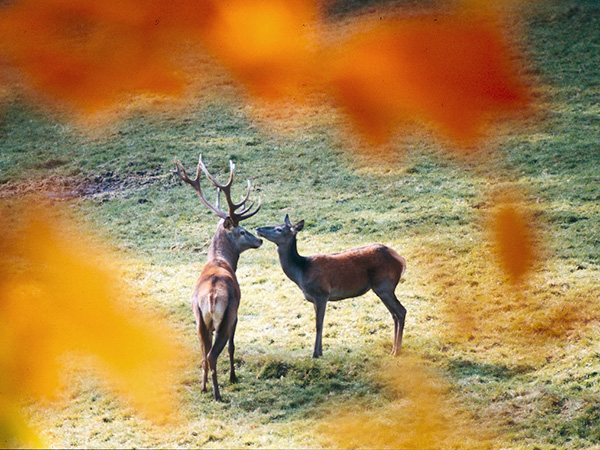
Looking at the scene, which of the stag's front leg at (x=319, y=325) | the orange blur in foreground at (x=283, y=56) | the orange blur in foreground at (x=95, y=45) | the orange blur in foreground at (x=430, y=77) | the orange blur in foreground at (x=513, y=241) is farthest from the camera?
the orange blur in foreground at (x=95, y=45)

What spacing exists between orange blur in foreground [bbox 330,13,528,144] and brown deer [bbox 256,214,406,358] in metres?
11.1

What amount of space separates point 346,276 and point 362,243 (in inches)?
194

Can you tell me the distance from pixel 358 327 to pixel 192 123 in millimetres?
13349

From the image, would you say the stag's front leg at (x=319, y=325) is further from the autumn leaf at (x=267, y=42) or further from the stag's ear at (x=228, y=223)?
the autumn leaf at (x=267, y=42)

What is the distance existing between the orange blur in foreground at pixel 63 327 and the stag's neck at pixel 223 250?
5.28 feet

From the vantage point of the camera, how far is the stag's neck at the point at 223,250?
12568 mm

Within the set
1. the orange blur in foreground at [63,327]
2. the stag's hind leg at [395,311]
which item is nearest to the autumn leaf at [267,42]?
the orange blur in foreground at [63,327]

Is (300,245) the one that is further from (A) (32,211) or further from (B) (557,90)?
(B) (557,90)

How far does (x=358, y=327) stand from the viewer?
13.5m

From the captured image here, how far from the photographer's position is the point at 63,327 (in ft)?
46.2

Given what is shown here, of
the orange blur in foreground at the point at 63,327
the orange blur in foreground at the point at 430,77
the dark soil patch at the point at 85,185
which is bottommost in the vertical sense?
the orange blur in foreground at the point at 63,327

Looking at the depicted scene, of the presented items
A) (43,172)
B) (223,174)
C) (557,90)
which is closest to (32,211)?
(43,172)

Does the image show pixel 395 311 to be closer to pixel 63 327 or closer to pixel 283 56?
pixel 63 327

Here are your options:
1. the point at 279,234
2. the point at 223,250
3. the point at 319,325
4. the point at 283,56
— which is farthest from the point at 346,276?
the point at 283,56
